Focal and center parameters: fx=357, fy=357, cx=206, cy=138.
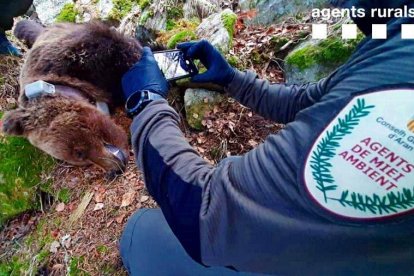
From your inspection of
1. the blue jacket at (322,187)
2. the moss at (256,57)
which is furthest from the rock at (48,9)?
the blue jacket at (322,187)

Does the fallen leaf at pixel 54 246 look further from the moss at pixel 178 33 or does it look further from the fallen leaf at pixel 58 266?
the moss at pixel 178 33

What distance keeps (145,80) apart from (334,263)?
150 cm

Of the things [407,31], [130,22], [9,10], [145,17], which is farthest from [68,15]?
[407,31]

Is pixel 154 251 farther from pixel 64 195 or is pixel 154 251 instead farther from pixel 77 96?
pixel 64 195

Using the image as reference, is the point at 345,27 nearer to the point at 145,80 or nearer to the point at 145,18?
the point at 145,80

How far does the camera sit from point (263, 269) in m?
1.48

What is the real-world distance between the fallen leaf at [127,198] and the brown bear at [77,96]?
25cm

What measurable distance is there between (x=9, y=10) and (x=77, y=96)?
254cm

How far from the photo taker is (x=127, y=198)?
3238mm

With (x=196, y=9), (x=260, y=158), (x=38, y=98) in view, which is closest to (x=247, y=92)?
(x=260, y=158)

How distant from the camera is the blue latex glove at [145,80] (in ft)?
7.13

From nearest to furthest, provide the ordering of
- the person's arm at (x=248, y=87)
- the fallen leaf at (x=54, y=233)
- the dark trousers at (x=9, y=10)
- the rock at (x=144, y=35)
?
1. the person's arm at (x=248, y=87)
2. the fallen leaf at (x=54, y=233)
3. the rock at (x=144, y=35)
4. the dark trousers at (x=9, y=10)

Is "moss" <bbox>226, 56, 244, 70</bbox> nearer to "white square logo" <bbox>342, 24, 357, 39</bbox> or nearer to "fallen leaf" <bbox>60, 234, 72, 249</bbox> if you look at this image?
"white square logo" <bbox>342, 24, 357, 39</bbox>

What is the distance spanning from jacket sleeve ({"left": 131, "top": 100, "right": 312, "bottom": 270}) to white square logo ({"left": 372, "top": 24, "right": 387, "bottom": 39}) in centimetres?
46
